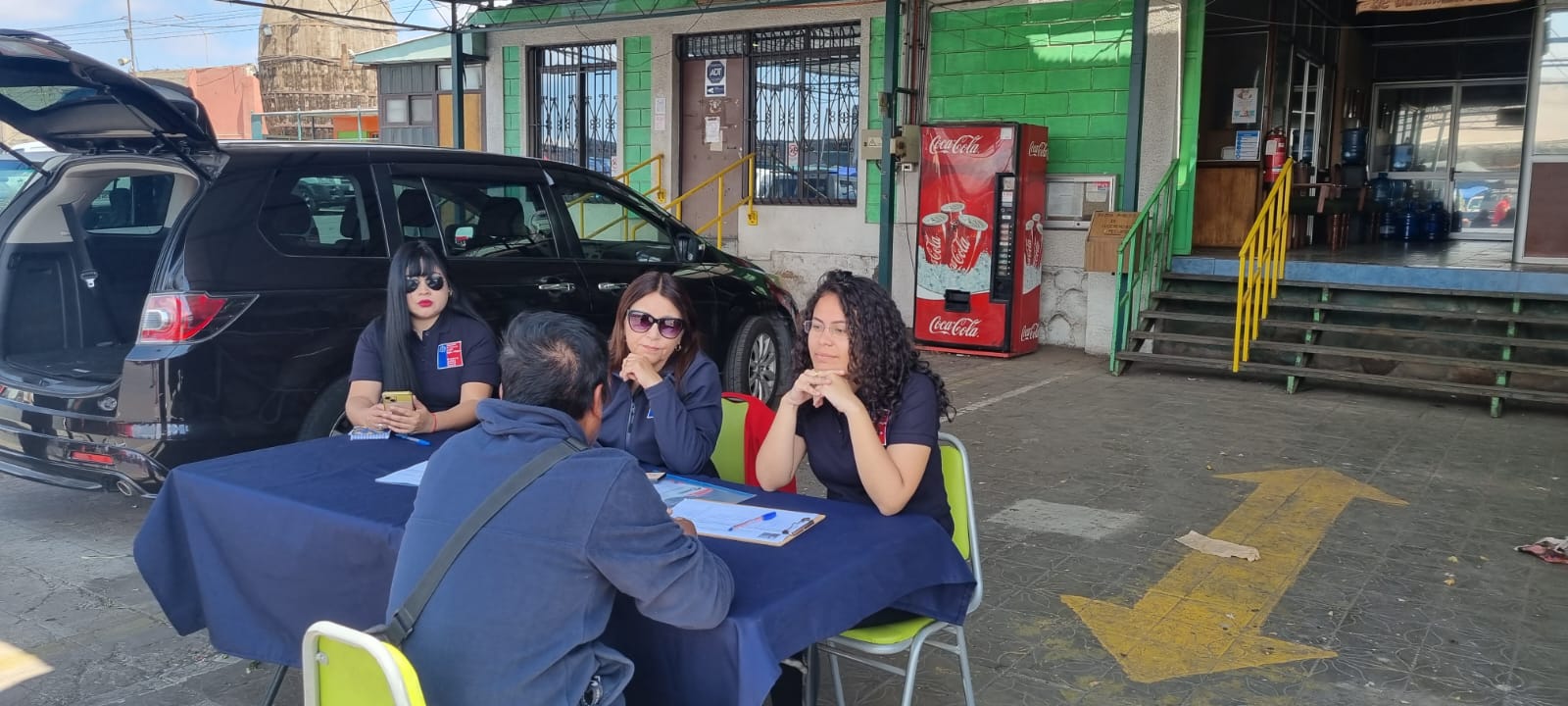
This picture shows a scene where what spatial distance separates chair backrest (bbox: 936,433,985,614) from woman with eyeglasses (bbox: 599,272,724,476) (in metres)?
0.71

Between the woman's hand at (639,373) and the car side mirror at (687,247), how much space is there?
3.35 m

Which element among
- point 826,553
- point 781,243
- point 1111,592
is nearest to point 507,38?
point 781,243

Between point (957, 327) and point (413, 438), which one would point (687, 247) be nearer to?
point (413, 438)

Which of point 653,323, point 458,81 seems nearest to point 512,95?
point 458,81

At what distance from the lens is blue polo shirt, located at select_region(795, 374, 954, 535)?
288 cm

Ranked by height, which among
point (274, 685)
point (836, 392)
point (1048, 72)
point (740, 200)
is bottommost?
point (274, 685)

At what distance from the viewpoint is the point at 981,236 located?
10.3m

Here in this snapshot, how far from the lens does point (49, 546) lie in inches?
189

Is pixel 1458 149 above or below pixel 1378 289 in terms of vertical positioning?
above

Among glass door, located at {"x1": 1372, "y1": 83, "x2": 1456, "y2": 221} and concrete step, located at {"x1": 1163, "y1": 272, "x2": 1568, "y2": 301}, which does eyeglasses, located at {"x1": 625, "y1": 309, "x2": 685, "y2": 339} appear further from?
glass door, located at {"x1": 1372, "y1": 83, "x2": 1456, "y2": 221}

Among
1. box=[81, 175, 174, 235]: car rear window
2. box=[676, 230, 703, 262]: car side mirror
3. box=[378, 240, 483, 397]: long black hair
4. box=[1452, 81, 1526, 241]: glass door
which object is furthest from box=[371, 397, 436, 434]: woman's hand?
box=[1452, 81, 1526, 241]: glass door

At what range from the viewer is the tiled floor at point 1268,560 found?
3648 mm

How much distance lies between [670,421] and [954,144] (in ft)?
24.9

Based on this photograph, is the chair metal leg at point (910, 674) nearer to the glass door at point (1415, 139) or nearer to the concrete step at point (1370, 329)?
the concrete step at point (1370, 329)
